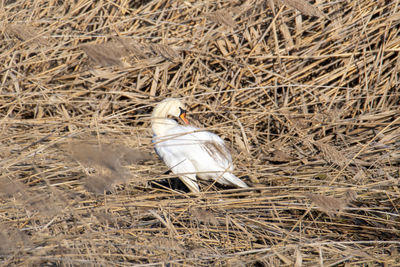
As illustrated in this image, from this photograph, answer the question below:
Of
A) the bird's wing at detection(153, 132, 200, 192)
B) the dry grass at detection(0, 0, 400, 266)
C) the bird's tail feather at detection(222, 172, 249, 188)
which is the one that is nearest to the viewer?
the dry grass at detection(0, 0, 400, 266)

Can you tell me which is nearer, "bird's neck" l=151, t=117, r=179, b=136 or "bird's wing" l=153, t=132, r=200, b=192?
"bird's wing" l=153, t=132, r=200, b=192

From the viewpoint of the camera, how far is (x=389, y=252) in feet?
7.21

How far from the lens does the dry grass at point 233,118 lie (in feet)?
7.22

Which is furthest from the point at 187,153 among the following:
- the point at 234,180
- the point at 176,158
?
the point at 234,180

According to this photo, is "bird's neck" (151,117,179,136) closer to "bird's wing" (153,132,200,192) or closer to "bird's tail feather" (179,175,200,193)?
"bird's wing" (153,132,200,192)

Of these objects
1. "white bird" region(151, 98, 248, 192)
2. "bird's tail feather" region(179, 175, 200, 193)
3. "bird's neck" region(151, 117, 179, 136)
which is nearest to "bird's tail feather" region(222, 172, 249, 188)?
"white bird" region(151, 98, 248, 192)

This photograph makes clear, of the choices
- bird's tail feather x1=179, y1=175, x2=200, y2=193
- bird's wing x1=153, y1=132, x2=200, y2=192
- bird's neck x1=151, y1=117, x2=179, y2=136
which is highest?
bird's neck x1=151, y1=117, x2=179, y2=136

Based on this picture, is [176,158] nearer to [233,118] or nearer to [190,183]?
[190,183]

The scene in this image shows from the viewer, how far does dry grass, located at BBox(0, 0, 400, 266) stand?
2.20m

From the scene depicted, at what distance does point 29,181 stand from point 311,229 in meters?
1.58

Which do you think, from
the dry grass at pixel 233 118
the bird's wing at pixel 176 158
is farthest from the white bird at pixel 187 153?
the dry grass at pixel 233 118

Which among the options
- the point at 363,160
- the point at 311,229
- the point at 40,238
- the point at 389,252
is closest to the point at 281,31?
the point at 363,160

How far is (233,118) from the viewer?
3.43m

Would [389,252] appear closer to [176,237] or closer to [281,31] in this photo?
[176,237]
